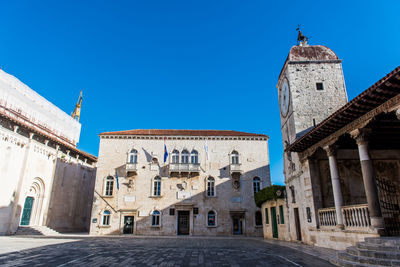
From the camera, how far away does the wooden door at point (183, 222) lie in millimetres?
27441

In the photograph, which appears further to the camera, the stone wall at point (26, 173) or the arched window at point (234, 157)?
the arched window at point (234, 157)

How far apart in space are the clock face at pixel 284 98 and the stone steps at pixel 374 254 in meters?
10.8

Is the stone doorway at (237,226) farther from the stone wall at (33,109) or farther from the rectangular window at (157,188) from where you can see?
the stone wall at (33,109)

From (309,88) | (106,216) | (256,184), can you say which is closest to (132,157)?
(106,216)

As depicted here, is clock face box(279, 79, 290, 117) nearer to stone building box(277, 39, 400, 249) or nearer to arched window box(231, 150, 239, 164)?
stone building box(277, 39, 400, 249)

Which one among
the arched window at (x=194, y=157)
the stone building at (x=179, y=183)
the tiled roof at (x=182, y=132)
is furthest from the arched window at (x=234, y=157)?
the arched window at (x=194, y=157)

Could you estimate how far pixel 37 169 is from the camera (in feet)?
83.4

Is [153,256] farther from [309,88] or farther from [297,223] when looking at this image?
[309,88]

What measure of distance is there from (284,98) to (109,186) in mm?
20437

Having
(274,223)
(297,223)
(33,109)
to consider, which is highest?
(33,109)

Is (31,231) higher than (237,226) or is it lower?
lower

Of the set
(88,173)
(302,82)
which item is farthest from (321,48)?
(88,173)

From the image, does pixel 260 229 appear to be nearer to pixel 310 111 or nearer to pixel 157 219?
pixel 157 219

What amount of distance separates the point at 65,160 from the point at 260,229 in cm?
2282
